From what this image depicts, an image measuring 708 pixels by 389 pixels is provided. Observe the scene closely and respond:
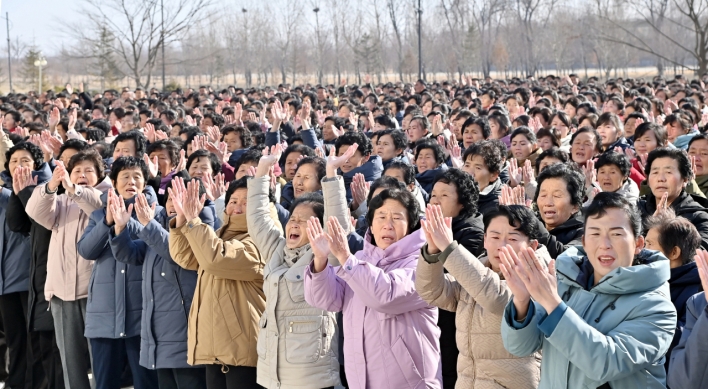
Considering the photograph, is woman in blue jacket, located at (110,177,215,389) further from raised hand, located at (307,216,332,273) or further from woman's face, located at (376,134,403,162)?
woman's face, located at (376,134,403,162)

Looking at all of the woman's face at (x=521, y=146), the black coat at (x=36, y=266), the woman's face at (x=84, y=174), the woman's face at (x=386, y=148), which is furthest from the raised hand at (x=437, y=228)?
the woman's face at (x=521, y=146)

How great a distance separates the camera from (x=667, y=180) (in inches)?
213

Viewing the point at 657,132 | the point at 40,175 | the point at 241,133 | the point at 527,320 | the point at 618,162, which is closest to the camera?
the point at 527,320

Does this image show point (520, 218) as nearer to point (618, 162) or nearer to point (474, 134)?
point (618, 162)

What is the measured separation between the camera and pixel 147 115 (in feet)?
44.9

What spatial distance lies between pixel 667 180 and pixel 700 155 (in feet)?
4.05

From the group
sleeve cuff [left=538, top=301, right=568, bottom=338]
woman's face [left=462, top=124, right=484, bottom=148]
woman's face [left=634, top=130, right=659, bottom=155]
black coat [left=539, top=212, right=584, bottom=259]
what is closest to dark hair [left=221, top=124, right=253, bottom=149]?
woman's face [left=462, top=124, right=484, bottom=148]

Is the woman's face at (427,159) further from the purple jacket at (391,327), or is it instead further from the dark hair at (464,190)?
the purple jacket at (391,327)

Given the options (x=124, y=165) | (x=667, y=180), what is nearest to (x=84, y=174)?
(x=124, y=165)

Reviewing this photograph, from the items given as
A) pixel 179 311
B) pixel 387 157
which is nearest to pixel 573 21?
pixel 387 157

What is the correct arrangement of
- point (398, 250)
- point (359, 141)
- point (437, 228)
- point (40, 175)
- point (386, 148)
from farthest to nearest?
1. point (386, 148)
2. point (359, 141)
3. point (40, 175)
4. point (398, 250)
5. point (437, 228)

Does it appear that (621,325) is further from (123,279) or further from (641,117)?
(641,117)

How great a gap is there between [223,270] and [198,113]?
10.0m

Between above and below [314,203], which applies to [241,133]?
above
